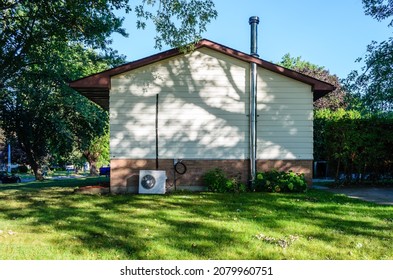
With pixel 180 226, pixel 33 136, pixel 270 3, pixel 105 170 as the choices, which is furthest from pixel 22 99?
pixel 105 170

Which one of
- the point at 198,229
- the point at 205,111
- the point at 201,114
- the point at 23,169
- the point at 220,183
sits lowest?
the point at 23,169

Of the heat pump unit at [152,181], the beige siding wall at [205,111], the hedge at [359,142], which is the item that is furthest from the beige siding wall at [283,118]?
the heat pump unit at [152,181]

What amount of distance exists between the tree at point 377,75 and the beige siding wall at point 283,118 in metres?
5.55

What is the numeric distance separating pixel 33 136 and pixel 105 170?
84.8ft

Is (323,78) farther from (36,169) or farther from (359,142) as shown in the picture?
(36,169)

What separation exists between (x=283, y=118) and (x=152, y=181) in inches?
206

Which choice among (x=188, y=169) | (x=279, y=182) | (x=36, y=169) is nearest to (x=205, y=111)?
(x=188, y=169)

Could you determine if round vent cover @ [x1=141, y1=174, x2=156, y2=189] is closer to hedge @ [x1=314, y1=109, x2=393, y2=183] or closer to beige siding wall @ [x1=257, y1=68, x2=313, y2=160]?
beige siding wall @ [x1=257, y1=68, x2=313, y2=160]

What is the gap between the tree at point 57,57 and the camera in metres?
11.3

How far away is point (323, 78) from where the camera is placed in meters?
39.8

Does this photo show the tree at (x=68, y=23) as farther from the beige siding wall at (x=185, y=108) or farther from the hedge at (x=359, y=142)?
the hedge at (x=359, y=142)

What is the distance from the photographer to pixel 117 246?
5387 mm

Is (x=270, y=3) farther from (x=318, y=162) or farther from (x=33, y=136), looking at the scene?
(x=33, y=136)

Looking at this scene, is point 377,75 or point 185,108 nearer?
point 185,108
